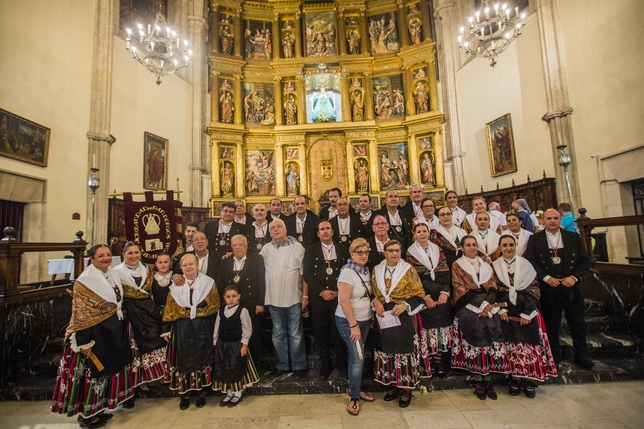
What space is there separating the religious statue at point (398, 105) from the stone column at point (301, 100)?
11.0ft

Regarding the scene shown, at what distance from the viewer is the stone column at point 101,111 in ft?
24.8

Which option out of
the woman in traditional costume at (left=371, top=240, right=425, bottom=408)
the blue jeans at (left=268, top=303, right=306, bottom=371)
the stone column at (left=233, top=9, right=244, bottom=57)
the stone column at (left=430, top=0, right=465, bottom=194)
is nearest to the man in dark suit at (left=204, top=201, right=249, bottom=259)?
the blue jeans at (left=268, top=303, right=306, bottom=371)

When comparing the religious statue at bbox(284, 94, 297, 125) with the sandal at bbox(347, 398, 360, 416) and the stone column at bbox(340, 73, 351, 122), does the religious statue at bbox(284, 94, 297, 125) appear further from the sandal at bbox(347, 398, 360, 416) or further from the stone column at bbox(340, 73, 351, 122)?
the sandal at bbox(347, 398, 360, 416)

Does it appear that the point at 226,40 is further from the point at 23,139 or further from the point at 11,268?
the point at 11,268

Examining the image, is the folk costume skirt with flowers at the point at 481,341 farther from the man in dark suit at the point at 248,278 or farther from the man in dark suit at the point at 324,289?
the man in dark suit at the point at 248,278

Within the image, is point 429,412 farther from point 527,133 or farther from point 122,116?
point 122,116

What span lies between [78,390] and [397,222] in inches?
146

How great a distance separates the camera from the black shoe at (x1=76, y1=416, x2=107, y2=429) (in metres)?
2.82

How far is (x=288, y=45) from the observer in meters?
12.5

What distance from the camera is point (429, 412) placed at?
2.89m

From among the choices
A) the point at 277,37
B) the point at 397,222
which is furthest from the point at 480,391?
the point at 277,37

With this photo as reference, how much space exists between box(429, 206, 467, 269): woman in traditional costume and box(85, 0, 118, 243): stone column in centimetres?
737

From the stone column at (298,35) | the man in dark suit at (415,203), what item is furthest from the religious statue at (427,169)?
the man in dark suit at (415,203)

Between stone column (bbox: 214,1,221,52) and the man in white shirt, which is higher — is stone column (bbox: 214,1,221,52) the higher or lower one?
the higher one
